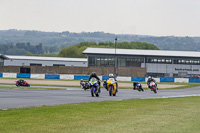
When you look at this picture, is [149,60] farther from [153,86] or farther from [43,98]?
[43,98]

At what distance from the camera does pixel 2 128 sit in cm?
1000

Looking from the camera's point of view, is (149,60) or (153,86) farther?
(149,60)

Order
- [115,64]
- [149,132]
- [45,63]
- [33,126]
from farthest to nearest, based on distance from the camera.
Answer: [45,63] < [115,64] < [33,126] < [149,132]

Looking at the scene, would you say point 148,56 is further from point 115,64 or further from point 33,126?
point 33,126

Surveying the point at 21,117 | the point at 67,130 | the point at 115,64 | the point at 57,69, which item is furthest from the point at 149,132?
the point at 115,64

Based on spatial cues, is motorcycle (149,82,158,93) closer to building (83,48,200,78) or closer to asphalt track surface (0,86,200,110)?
asphalt track surface (0,86,200,110)

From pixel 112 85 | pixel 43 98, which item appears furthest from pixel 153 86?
pixel 43 98

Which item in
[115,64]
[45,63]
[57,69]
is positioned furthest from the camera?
[45,63]

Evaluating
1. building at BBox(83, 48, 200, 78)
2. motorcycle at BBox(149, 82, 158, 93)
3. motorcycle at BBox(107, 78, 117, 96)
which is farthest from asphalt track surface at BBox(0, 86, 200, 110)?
building at BBox(83, 48, 200, 78)

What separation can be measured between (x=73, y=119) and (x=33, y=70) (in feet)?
238

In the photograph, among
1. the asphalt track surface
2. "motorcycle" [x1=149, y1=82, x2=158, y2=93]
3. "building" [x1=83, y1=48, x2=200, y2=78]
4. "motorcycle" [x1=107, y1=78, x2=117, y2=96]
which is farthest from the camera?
"building" [x1=83, y1=48, x2=200, y2=78]

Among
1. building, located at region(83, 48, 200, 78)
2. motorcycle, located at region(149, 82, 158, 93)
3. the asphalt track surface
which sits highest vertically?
building, located at region(83, 48, 200, 78)

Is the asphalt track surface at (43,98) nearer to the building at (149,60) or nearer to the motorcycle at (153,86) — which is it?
the motorcycle at (153,86)

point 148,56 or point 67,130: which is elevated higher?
point 148,56
